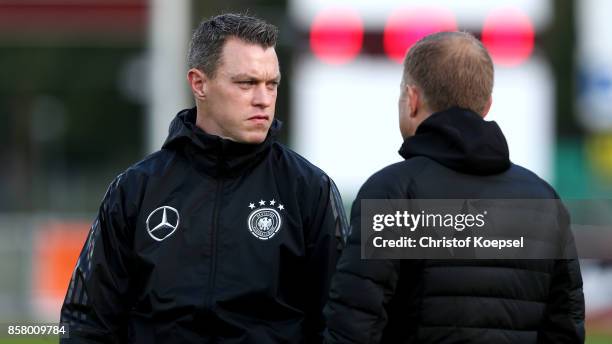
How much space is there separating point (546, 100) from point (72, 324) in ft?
47.7


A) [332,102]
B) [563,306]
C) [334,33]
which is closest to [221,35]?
[563,306]

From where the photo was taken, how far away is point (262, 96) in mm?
3906

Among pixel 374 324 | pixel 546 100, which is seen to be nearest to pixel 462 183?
pixel 374 324

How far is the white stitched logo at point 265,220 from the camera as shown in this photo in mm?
3869

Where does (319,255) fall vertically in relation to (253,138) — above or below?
below

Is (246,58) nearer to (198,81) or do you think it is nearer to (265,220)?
(198,81)

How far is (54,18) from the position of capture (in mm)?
26297

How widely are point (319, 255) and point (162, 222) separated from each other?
473 millimetres

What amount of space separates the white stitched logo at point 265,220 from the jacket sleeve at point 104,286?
379 mm

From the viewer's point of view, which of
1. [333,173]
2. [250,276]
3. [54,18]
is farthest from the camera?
[54,18]

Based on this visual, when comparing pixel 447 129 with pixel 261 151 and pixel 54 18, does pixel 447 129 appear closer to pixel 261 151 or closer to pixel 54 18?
→ pixel 261 151

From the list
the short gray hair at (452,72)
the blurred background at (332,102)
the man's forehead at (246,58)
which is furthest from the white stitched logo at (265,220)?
the blurred background at (332,102)

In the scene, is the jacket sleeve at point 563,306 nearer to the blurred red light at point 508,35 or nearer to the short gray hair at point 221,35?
the short gray hair at point 221,35

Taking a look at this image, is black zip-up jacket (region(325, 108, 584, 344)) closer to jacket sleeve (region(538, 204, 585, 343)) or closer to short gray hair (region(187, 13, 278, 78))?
jacket sleeve (region(538, 204, 585, 343))
